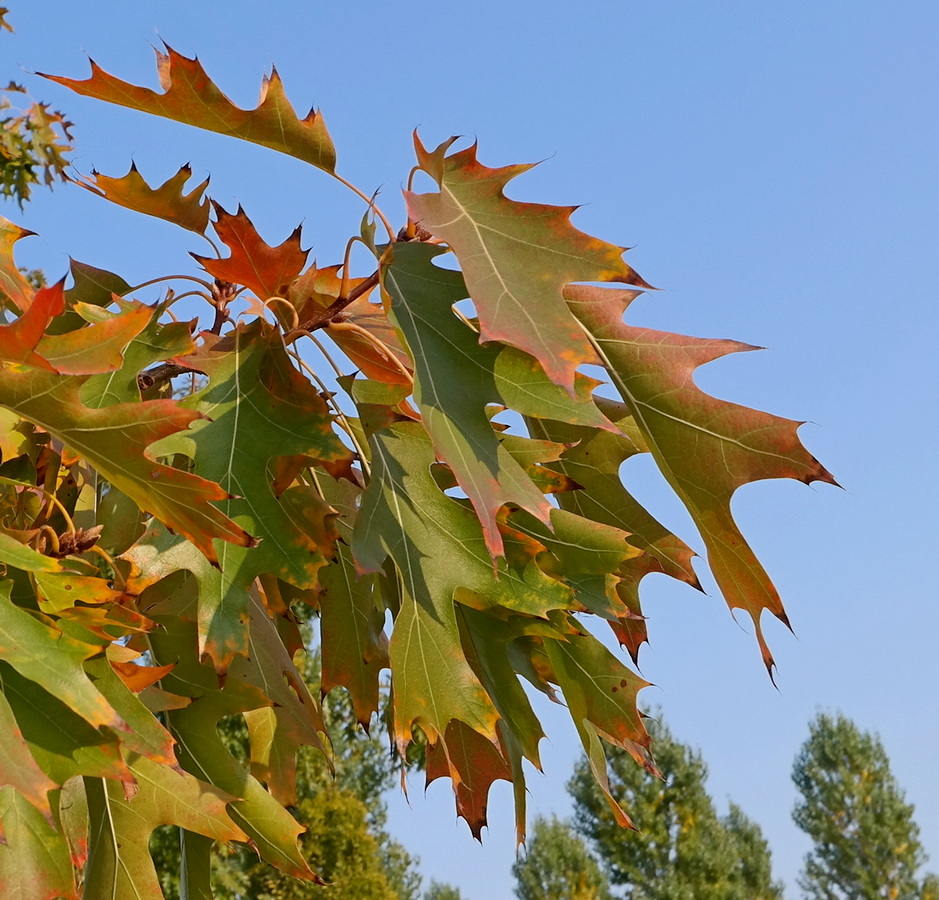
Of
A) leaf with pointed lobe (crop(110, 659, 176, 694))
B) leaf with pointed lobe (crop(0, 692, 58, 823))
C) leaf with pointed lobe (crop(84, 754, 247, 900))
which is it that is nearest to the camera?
leaf with pointed lobe (crop(0, 692, 58, 823))

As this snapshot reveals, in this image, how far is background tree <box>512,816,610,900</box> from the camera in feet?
80.5

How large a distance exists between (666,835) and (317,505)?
23.8m

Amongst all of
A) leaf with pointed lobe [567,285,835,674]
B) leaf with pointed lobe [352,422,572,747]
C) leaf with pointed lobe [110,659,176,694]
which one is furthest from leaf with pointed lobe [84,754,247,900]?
leaf with pointed lobe [567,285,835,674]

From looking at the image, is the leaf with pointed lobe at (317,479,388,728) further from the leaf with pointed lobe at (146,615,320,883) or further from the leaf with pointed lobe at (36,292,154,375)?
the leaf with pointed lobe at (36,292,154,375)

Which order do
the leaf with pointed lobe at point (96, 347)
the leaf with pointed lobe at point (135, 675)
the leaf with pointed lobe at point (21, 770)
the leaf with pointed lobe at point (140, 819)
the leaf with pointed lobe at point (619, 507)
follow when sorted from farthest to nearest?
1. the leaf with pointed lobe at point (619, 507)
2. the leaf with pointed lobe at point (140, 819)
3. the leaf with pointed lobe at point (135, 675)
4. the leaf with pointed lobe at point (96, 347)
5. the leaf with pointed lobe at point (21, 770)

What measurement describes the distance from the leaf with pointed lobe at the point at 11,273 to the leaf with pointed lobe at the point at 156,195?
12 centimetres

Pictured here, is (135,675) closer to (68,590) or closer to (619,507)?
(68,590)

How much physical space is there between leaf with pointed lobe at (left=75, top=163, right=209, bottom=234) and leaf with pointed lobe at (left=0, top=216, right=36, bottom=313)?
120 millimetres

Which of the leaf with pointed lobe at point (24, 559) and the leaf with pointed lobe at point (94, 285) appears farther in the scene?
the leaf with pointed lobe at point (94, 285)

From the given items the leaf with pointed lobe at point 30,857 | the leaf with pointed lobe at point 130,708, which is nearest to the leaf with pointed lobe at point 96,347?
the leaf with pointed lobe at point 130,708

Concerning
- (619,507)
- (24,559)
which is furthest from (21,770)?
(619,507)

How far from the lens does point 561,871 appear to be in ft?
81.1

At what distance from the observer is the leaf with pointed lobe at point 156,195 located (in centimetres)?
129

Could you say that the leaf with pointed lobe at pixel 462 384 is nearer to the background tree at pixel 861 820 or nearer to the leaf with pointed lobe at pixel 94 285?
the leaf with pointed lobe at pixel 94 285
